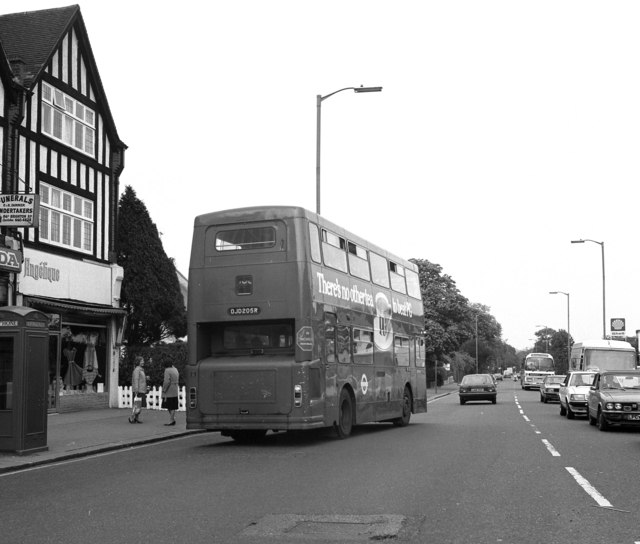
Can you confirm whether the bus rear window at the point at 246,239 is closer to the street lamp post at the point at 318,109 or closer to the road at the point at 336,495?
the road at the point at 336,495

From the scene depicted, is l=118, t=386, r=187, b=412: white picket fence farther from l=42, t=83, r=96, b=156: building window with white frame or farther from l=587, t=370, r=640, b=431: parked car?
l=587, t=370, r=640, b=431: parked car

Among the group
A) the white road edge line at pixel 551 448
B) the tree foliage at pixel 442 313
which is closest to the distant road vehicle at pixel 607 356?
the white road edge line at pixel 551 448

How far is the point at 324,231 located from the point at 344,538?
10.6 metres

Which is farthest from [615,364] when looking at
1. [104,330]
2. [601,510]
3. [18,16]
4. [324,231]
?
[601,510]

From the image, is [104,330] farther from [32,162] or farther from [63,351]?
[32,162]

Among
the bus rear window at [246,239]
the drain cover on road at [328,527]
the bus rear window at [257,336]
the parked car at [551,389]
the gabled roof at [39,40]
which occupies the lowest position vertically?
the parked car at [551,389]

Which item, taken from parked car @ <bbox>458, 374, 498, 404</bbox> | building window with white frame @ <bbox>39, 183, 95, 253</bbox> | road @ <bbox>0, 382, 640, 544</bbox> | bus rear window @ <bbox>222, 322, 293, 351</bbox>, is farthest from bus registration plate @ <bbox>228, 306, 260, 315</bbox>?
parked car @ <bbox>458, 374, 498, 404</bbox>

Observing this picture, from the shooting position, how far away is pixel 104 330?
96.7 feet

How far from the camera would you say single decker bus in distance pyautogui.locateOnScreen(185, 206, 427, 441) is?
16.0 metres

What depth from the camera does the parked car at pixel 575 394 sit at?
83.5 ft

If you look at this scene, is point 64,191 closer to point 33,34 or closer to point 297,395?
point 33,34

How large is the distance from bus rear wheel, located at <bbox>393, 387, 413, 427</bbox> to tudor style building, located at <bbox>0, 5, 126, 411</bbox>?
1064 cm

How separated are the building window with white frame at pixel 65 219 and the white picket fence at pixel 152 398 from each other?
16.6 feet

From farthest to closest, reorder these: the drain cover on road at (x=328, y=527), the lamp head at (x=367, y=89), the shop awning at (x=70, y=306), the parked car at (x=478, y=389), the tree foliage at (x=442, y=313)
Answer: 1. the tree foliage at (x=442, y=313)
2. the parked car at (x=478, y=389)
3. the lamp head at (x=367, y=89)
4. the shop awning at (x=70, y=306)
5. the drain cover on road at (x=328, y=527)
